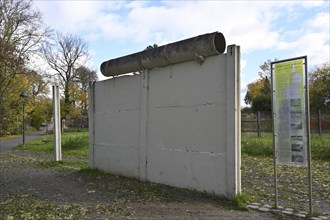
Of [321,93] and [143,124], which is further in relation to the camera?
[321,93]

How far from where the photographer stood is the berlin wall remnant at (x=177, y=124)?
239 inches

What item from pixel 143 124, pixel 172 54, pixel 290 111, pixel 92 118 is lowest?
pixel 143 124

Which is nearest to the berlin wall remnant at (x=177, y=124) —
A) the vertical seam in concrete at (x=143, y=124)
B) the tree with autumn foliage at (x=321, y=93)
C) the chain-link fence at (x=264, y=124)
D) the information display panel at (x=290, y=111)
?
the vertical seam in concrete at (x=143, y=124)

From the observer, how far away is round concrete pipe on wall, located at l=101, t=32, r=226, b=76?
6336 mm

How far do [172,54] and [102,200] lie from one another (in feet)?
10.3

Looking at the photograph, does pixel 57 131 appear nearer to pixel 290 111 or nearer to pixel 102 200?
pixel 102 200

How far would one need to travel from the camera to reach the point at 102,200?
6375 mm

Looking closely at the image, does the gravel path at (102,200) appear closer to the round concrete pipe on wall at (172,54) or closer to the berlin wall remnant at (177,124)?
the berlin wall remnant at (177,124)

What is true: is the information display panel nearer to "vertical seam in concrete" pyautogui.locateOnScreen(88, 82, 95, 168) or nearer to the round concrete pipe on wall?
the round concrete pipe on wall

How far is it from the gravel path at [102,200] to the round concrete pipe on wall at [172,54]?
2.62 metres

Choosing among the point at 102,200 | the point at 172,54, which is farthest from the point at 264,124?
the point at 102,200

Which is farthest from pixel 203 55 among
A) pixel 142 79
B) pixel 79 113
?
pixel 79 113

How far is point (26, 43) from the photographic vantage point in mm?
34969

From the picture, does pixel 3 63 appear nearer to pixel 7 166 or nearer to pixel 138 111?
pixel 7 166
